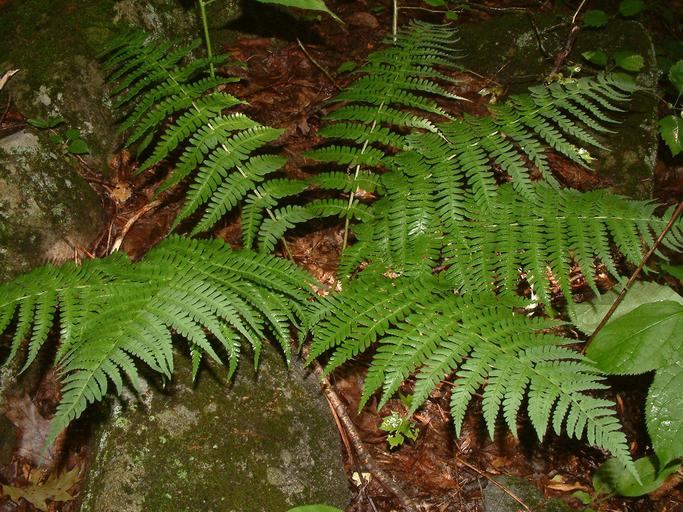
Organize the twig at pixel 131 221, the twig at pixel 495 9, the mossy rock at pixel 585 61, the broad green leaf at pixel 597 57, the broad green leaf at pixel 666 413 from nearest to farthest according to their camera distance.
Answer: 1. the broad green leaf at pixel 666 413
2. the twig at pixel 131 221
3. the mossy rock at pixel 585 61
4. the broad green leaf at pixel 597 57
5. the twig at pixel 495 9

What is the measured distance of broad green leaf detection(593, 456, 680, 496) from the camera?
261 cm

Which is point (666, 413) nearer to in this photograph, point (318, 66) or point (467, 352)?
point (467, 352)

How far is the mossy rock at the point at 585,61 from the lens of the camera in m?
3.75

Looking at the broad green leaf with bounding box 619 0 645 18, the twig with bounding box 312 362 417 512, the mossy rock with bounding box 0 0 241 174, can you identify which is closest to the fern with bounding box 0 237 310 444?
the twig with bounding box 312 362 417 512

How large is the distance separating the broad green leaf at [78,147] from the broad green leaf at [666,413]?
11.4 feet

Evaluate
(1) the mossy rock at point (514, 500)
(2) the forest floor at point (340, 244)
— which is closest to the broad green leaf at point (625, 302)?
(2) the forest floor at point (340, 244)

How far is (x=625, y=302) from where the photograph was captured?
112 inches

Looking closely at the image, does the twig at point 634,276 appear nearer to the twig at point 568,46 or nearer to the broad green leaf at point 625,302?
the broad green leaf at point 625,302

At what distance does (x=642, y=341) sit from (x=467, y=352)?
36.4 inches

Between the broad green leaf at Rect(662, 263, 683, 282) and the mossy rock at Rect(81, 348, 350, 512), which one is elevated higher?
the broad green leaf at Rect(662, 263, 683, 282)

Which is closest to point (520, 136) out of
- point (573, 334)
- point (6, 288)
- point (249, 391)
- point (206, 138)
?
point (573, 334)

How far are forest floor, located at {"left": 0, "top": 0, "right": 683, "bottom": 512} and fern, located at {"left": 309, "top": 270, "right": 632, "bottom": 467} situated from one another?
0.73m

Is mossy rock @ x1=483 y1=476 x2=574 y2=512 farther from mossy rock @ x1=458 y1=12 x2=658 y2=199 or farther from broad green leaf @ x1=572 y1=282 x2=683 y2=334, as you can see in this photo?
mossy rock @ x1=458 y1=12 x2=658 y2=199

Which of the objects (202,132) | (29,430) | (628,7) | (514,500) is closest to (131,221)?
(202,132)
